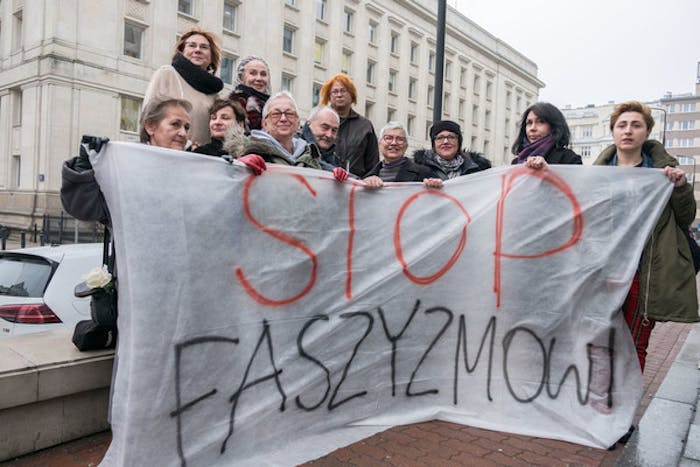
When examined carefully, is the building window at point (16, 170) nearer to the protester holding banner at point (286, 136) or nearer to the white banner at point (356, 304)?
the protester holding banner at point (286, 136)

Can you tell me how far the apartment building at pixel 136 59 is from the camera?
76.9ft

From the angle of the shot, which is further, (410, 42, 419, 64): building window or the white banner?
(410, 42, 419, 64): building window

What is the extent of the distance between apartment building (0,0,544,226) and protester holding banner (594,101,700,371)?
23.2 meters

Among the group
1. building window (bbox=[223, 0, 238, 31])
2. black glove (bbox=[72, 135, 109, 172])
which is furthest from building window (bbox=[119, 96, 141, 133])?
black glove (bbox=[72, 135, 109, 172])

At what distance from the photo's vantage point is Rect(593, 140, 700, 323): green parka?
353cm

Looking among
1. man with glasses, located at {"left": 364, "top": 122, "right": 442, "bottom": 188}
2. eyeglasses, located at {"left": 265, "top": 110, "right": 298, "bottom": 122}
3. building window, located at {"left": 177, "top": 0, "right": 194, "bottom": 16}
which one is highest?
building window, located at {"left": 177, "top": 0, "right": 194, "bottom": 16}

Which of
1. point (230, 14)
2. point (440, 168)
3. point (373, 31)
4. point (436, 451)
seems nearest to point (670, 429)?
point (436, 451)

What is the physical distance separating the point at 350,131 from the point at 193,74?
1573 millimetres

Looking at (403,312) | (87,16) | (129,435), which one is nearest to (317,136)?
(403,312)

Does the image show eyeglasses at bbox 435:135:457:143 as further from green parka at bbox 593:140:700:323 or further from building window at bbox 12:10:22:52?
building window at bbox 12:10:22:52

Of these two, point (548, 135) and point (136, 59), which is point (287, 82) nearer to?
point (136, 59)

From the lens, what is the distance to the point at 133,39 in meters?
25.4

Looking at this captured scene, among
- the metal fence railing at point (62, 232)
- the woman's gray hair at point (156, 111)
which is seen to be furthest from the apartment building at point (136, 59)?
the woman's gray hair at point (156, 111)

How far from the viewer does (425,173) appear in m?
4.39
